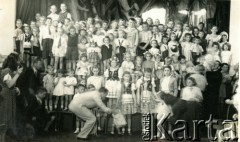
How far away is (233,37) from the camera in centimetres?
496

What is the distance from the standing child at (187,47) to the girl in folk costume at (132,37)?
71 centimetres

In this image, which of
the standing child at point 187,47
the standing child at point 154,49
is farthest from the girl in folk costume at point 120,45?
the standing child at point 187,47

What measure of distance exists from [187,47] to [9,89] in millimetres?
2710

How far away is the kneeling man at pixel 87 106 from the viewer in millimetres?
4879

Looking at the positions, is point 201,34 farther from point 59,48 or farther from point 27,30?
point 27,30

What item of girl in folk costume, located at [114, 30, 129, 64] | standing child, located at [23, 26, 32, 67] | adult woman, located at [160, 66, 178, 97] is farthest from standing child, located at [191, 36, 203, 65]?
standing child, located at [23, 26, 32, 67]

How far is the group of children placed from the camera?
4906 millimetres

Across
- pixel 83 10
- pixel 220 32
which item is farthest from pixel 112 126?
pixel 220 32

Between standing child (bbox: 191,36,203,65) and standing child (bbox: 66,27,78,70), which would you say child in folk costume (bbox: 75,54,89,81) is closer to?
standing child (bbox: 66,27,78,70)

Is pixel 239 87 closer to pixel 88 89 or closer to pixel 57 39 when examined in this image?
pixel 88 89

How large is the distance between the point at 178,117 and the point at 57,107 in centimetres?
179

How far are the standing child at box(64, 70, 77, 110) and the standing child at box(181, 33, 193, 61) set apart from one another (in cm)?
169

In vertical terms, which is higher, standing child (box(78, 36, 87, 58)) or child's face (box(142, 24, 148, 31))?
child's face (box(142, 24, 148, 31))

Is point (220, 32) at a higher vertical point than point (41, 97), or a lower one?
higher
